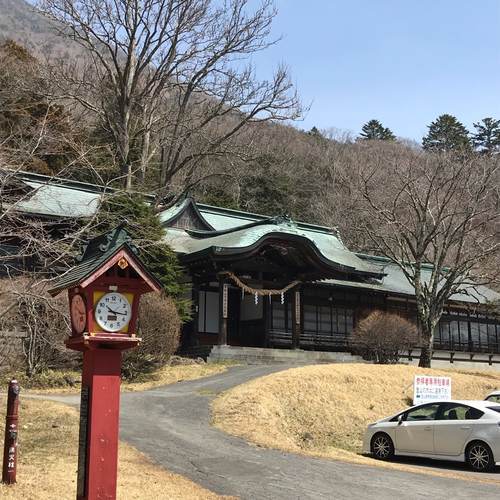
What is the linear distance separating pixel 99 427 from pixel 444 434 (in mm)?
9054

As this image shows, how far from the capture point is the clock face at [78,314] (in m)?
6.65

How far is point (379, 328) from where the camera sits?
26109 mm

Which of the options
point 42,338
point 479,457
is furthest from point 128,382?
point 479,457

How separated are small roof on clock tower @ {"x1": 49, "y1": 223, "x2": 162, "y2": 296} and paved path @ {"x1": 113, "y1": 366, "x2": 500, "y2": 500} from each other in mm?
3672

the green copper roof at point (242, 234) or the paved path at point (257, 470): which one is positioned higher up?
the green copper roof at point (242, 234)

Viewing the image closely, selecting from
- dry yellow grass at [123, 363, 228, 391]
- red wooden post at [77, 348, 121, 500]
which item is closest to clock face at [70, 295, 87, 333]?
red wooden post at [77, 348, 121, 500]

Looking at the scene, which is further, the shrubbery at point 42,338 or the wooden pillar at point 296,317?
the wooden pillar at point 296,317

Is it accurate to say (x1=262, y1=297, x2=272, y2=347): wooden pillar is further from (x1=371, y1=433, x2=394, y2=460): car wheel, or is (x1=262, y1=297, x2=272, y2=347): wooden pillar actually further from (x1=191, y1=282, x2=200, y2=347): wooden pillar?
(x1=371, y1=433, x2=394, y2=460): car wheel

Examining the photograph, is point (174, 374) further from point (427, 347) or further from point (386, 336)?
point (427, 347)

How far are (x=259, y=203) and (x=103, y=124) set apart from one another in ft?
90.2

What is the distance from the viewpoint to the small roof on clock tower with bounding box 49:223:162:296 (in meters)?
6.57

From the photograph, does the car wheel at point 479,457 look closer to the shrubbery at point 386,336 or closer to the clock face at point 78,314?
the clock face at point 78,314

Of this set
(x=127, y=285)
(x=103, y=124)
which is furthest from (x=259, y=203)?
(x=127, y=285)

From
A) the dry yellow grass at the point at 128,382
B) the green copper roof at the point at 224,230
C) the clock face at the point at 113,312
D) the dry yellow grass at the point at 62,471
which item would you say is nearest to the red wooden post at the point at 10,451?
the dry yellow grass at the point at 62,471
